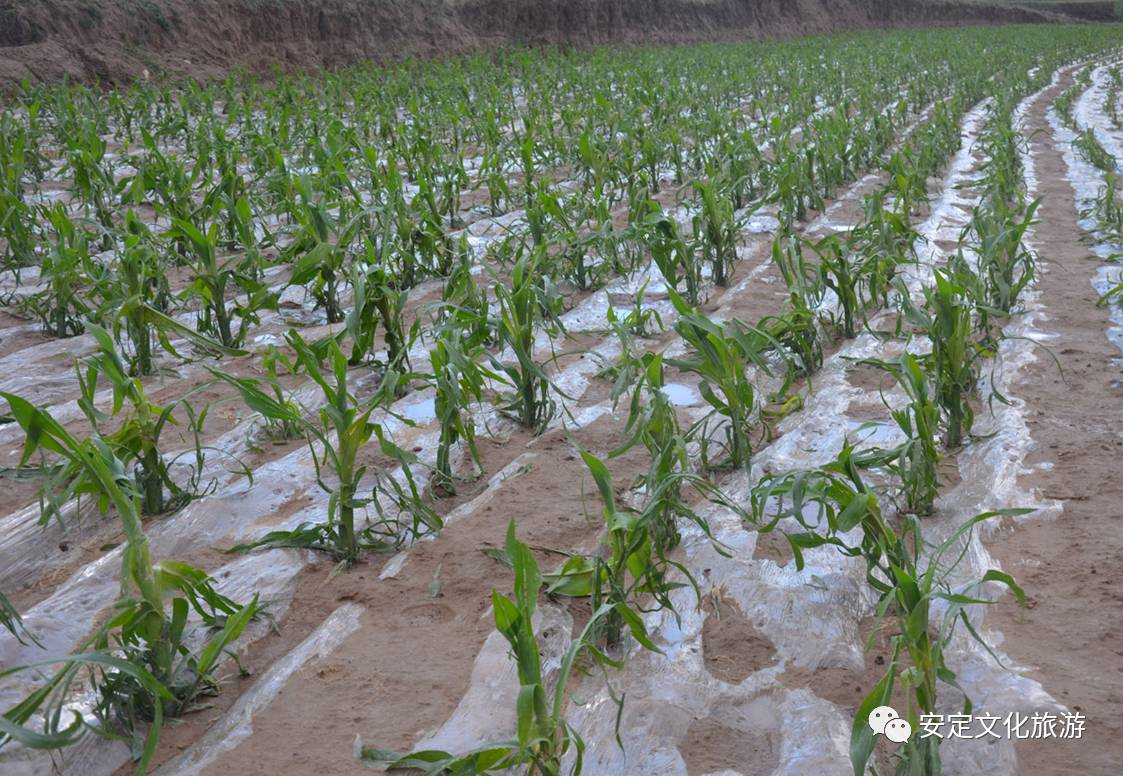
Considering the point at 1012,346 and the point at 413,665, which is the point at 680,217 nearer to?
→ the point at 1012,346

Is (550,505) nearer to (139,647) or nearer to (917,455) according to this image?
(917,455)

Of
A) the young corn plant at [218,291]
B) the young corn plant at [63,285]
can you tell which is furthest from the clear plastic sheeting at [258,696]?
the young corn plant at [63,285]

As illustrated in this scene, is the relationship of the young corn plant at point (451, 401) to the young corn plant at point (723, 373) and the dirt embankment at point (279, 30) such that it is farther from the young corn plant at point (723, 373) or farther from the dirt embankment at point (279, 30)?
the dirt embankment at point (279, 30)

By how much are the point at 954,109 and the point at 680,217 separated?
15.9ft

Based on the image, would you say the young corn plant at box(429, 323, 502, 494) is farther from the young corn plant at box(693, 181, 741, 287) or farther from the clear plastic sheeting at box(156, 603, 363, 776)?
the young corn plant at box(693, 181, 741, 287)

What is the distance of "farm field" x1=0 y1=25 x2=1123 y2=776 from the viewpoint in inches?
64.0

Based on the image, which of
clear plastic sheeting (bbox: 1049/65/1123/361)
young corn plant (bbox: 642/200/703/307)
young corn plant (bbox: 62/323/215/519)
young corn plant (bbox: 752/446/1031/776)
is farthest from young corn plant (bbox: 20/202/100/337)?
clear plastic sheeting (bbox: 1049/65/1123/361)

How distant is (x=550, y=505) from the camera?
92.5 inches

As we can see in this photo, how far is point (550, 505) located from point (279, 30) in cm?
1125

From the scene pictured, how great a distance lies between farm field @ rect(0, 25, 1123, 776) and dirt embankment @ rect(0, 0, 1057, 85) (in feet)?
20.5

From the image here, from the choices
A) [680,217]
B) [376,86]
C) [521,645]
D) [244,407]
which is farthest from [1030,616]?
[376,86]

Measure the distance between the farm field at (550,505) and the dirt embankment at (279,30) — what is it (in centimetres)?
624

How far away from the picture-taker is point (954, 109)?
8781mm

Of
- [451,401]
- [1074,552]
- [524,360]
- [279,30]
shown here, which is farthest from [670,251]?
[279,30]
